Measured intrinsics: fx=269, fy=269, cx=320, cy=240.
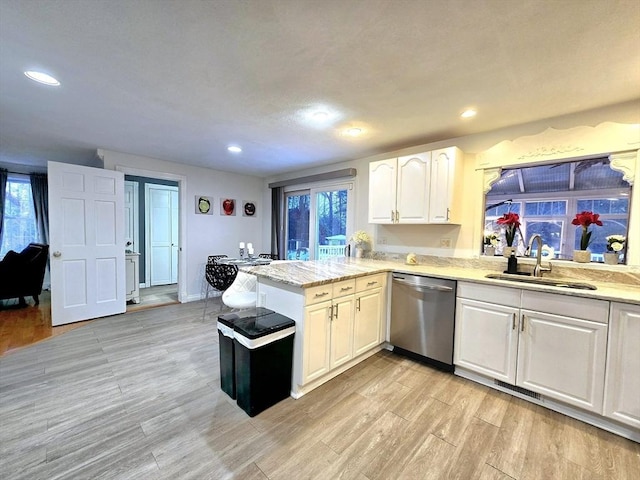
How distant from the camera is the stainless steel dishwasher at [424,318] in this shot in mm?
2471

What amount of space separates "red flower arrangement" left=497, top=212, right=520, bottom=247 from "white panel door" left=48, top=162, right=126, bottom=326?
4827mm

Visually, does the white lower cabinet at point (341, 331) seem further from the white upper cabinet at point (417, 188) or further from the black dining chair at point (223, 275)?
the black dining chair at point (223, 275)

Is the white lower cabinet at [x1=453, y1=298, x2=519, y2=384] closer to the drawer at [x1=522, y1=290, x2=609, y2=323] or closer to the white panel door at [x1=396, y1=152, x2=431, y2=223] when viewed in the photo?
the drawer at [x1=522, y1=290, x2=609, y2=323]

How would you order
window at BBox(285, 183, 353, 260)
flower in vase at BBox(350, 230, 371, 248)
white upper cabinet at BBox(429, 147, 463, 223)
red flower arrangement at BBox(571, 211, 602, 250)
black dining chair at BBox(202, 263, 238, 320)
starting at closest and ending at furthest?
red flower arrangement at BBox(571, 211, 602, 250) → white upper cabinet at BBox(429, 147, 463, 223) → flower in vase at BBox(350, 230, 371, 248) → black dining chair at BBox(202, 263, 238, 320) → window at BBox(285, 183, 353, 260)

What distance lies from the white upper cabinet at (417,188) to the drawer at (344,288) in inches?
45.5

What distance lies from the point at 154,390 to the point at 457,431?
7.46ft

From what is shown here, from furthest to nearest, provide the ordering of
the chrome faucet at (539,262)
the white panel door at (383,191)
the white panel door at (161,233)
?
the white panel door at (161,233) → the white panel door at (383,191) → the chrome faucet at (539,262)

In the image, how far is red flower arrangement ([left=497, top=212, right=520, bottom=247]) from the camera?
2.57 meters

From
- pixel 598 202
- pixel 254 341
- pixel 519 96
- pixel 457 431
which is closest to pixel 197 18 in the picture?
pixel 254 341

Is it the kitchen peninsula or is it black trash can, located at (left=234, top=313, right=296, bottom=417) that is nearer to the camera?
the kitchen peninsula

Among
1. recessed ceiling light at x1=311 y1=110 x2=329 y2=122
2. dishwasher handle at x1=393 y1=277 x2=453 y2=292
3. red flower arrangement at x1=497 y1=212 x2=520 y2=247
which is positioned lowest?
dishwasher handle at x1=393 y1=277 x2=453 y2=292

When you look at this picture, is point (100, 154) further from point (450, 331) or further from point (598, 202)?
point (598, 202)

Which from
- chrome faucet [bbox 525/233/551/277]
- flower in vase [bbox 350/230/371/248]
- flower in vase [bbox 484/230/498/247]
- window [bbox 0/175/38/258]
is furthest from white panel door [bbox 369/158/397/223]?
window [bbox 0/175/38/258]

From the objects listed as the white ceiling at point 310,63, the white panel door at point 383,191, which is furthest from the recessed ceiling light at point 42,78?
the white panel door at point 383,191
